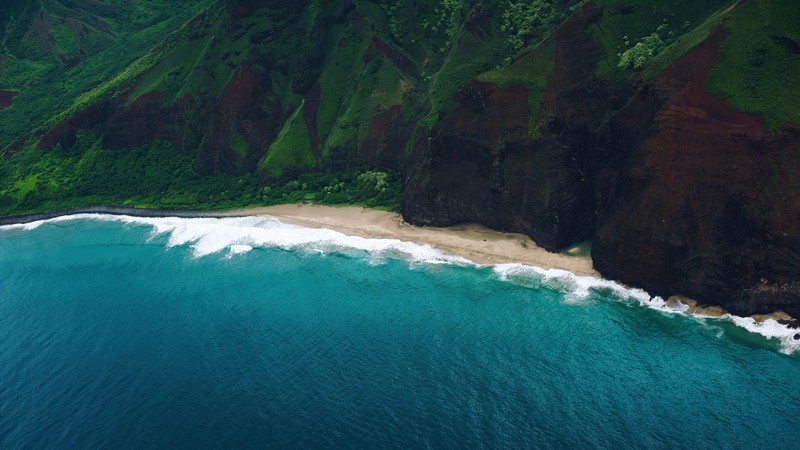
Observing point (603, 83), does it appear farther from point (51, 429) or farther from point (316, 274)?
point (51, 429)

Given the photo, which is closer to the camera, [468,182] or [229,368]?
[229,368]

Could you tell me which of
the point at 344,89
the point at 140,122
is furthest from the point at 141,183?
the point at 344,89

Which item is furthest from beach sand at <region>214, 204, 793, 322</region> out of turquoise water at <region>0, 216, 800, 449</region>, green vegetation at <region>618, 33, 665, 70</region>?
green vegetation at <region>618, 33, 665, 70</region>

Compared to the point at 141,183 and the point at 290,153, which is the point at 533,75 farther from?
the point at 141,183

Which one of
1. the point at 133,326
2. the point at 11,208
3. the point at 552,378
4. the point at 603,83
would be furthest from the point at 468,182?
the point at 11,208

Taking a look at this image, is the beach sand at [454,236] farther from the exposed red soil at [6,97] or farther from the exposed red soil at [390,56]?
the exposed red soil at [6,97]

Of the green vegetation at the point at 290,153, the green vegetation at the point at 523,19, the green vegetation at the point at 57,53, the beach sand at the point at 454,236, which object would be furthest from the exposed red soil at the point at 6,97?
the green vegetation at the point at 523,19
